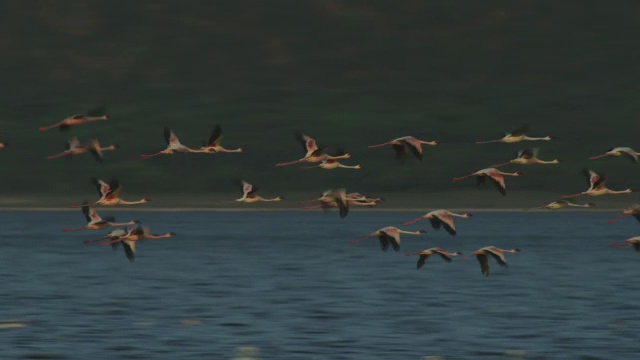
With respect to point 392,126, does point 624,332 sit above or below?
below

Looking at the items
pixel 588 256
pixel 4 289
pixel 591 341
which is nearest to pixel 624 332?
pixel 591 341

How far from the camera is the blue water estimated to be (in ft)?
170

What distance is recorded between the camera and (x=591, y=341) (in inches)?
2096

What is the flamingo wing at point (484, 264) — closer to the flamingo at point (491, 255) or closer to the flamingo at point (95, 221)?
the flamingo at point (491, 255)

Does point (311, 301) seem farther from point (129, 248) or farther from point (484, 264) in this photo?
point (484, 264)

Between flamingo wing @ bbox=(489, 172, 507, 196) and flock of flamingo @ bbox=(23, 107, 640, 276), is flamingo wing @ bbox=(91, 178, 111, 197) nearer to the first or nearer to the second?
flock of flamingo @ bbox=(23, 107, 640, 276)

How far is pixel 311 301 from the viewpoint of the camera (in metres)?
66.8

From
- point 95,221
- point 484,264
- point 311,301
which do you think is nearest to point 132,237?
point 95,221

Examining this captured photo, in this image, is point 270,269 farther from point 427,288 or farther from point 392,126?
point 392,126

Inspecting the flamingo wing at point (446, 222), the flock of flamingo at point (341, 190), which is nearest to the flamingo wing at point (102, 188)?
the flock of flamingo at point (341, 190)

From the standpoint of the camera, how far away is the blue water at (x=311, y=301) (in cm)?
5175

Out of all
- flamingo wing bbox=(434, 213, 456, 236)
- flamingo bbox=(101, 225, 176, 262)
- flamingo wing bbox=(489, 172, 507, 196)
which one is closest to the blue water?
flamingo bbox=(101, 225, 176, 262)

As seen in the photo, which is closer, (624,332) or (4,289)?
(624,332)

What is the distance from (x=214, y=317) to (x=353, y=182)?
4656 inches
